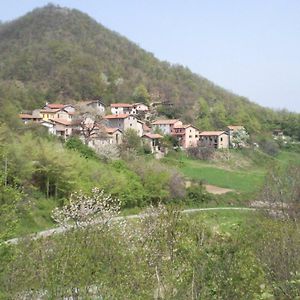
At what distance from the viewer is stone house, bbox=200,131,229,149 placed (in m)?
58.4

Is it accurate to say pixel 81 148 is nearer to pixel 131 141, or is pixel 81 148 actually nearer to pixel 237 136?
pixel 131 141

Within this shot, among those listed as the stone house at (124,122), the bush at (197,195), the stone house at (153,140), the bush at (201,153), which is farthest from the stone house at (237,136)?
the bush at (197,195)

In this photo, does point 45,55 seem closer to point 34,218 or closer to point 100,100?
point 100,100

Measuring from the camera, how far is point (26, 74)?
76125 millimetres

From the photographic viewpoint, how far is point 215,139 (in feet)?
193

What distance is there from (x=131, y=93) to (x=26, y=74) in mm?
16543

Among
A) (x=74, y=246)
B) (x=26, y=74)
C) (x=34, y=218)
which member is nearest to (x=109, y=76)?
(x=26, y=74)

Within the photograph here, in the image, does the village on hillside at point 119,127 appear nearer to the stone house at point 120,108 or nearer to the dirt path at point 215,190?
the stone house at point 120,108

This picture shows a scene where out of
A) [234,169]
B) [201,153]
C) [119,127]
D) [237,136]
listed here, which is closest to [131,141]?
[119,127]

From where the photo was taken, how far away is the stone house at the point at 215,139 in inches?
2298

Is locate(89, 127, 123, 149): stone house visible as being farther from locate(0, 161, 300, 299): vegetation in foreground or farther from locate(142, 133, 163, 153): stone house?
locate(0, 161, 300, 299): vegetation in foreground

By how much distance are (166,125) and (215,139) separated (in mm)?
6105

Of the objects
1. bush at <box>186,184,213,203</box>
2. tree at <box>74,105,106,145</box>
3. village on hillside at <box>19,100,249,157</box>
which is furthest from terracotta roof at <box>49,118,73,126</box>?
bush at <box>186,184,213,203</box>

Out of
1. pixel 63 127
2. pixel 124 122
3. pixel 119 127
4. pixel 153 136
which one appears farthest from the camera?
Result: pixel 119 127
